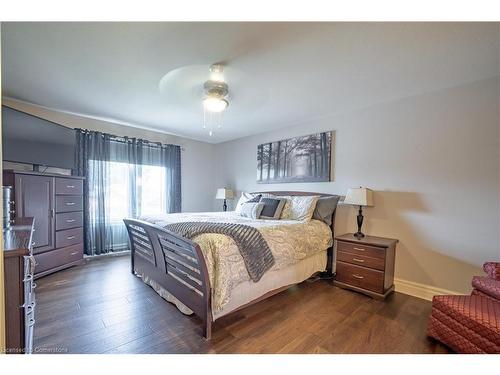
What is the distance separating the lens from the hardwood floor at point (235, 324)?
1598 mm

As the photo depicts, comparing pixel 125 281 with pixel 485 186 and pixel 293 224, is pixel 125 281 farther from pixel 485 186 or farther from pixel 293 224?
pixel 485 186

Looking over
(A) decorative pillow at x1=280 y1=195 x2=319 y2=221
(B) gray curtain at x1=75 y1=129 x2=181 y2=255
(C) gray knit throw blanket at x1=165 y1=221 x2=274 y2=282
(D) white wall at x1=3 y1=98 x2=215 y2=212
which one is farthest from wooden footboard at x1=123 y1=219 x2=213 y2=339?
(D) white wall at x1=3 y1=98 x2=215 y2=212

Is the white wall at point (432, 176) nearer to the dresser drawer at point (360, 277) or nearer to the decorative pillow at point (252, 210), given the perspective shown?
the dresser drawer at point (360, 277)

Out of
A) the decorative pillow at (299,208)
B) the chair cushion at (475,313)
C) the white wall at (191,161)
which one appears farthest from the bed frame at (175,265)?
the white wall at (191,161)

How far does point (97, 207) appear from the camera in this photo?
3.57 m

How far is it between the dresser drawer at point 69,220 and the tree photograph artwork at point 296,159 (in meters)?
2.94

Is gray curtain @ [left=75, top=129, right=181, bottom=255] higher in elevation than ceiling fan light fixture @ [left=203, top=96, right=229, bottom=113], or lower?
lower

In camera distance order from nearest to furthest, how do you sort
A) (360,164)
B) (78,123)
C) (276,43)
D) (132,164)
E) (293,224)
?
(276,43) < (293,224) < (360,164) < (78,123) < (132,164)

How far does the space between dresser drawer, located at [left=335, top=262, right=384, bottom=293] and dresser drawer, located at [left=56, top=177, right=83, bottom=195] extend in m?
3.74

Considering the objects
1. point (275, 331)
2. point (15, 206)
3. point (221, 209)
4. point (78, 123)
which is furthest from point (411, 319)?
point (78, 123)

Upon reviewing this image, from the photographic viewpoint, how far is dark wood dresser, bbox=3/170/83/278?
2.53 metres

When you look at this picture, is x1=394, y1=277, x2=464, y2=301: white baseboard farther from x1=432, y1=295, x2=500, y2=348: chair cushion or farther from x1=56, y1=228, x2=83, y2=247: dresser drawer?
x1=56, y1=228, x2=83, y2=247: dresser drawer

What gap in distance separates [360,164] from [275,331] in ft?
7.55

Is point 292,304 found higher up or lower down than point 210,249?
lower down
